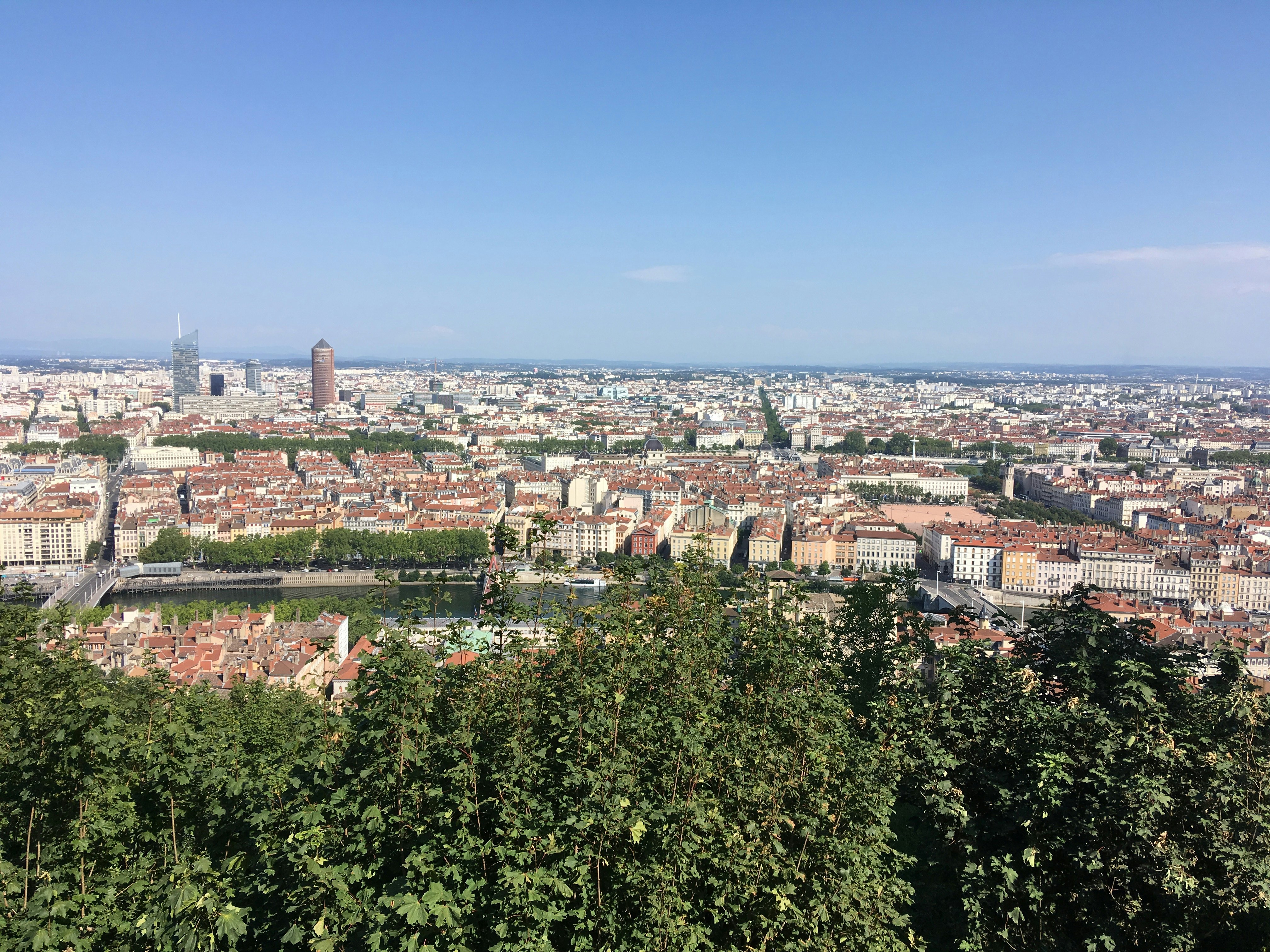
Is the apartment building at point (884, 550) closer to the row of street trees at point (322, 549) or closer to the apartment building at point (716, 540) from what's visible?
the apartment building at point (716, 540)

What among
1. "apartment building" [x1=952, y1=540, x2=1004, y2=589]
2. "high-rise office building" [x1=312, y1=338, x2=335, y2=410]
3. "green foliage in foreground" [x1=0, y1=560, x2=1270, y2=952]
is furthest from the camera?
"high-rise office building" [x1=312, y1=338, x2=335, y2=410]

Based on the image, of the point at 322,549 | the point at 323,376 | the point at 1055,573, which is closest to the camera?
the point at 1055,573

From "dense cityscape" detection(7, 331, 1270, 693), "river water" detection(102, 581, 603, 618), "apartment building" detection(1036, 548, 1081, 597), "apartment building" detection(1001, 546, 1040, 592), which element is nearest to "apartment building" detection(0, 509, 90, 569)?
"dense cityscape" detection(7, 331, 1270, 693)

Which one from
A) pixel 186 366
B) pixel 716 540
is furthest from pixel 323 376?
pixel 716 540

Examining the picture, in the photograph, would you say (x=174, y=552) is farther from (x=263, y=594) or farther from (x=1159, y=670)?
(x=1159, y=670)

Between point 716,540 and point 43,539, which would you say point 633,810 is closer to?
point 716,540

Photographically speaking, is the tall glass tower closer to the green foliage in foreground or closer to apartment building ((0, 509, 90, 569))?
apartment building ((0, 509, 90, 569))
